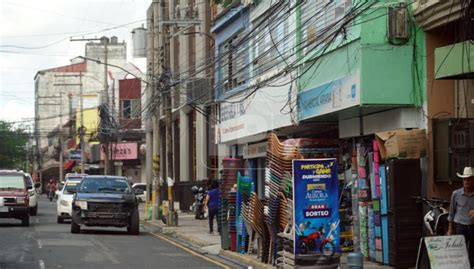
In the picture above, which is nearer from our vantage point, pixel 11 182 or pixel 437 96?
pixel 437 96

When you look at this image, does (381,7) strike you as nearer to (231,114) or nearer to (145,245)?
(145,245)

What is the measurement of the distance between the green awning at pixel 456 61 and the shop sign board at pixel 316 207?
93.1 inches

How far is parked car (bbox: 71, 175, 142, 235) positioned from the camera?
26.2m

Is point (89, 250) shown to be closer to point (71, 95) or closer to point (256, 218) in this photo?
point (256, 218)

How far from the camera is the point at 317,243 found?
49.3ft

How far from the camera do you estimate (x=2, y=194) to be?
29688mm

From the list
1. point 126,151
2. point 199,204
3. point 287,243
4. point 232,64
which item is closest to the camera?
point 287,243

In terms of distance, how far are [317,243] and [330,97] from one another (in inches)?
153

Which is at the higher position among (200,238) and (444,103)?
(444,103)

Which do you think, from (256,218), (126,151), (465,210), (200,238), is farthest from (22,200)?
(126,151)

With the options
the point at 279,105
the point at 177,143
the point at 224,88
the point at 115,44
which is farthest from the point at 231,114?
the point at 115,44

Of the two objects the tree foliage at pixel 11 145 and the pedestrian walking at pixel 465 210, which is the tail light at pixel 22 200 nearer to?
the pedestrian walking at pixel 465 210

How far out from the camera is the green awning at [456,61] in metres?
13.7

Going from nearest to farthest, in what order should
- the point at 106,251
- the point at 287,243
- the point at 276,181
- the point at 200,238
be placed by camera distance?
the point at 287,243
the point at 276,181
the point at 106,251
the point at 200,238
